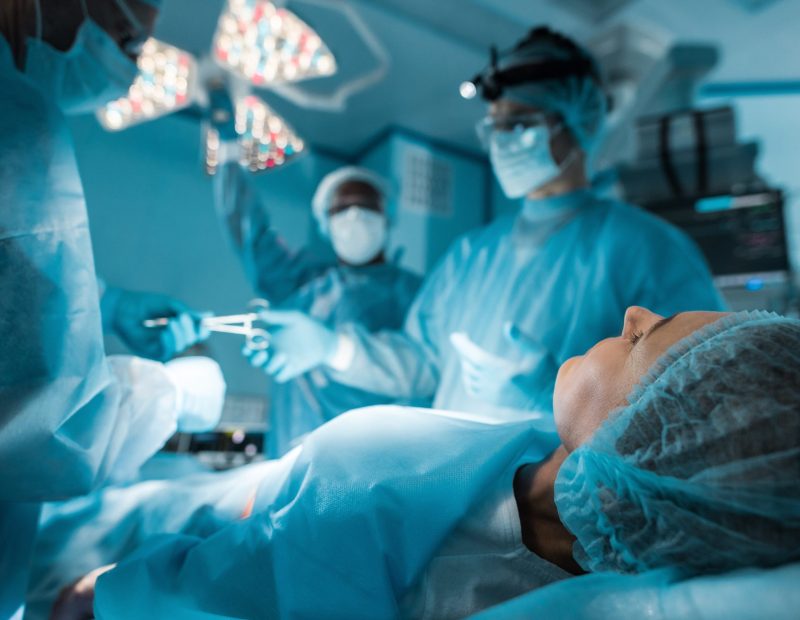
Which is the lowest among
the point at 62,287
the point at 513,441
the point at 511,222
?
the point at 513,441

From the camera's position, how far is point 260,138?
2.44 m

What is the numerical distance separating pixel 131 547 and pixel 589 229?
132cm

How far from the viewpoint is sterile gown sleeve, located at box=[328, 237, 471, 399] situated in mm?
1754

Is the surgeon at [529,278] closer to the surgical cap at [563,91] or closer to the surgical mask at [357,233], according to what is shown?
the surgical cap at [563,91]

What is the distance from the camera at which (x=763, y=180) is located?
3.00 m

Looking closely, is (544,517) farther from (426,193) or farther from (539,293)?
(426,193)

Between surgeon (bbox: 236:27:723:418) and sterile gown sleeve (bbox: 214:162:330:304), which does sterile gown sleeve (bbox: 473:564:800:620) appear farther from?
sterile gown sleeve (bbox: 214:162:330:304)

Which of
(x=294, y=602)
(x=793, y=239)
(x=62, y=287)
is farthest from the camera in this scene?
(x=793, y=239)

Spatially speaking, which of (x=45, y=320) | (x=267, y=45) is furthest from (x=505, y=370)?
(x=267, y=45)

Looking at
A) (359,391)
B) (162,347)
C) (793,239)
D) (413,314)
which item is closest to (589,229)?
(413,314)

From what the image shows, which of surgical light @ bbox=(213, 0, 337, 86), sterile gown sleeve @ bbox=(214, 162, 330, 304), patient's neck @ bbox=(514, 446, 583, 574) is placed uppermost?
surgical light @ bbox=(213, 0, 337, 86)

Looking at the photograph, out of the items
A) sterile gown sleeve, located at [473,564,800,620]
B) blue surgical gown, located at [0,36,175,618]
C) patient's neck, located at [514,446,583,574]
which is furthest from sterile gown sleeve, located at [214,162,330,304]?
sterile gown sleeve, located at [473,564,800,620]

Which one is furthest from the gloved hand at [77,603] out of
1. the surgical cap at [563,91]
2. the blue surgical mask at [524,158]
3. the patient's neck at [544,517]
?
the surgical cap at [563,91]

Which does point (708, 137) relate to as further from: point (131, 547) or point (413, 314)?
point (131, 547)
